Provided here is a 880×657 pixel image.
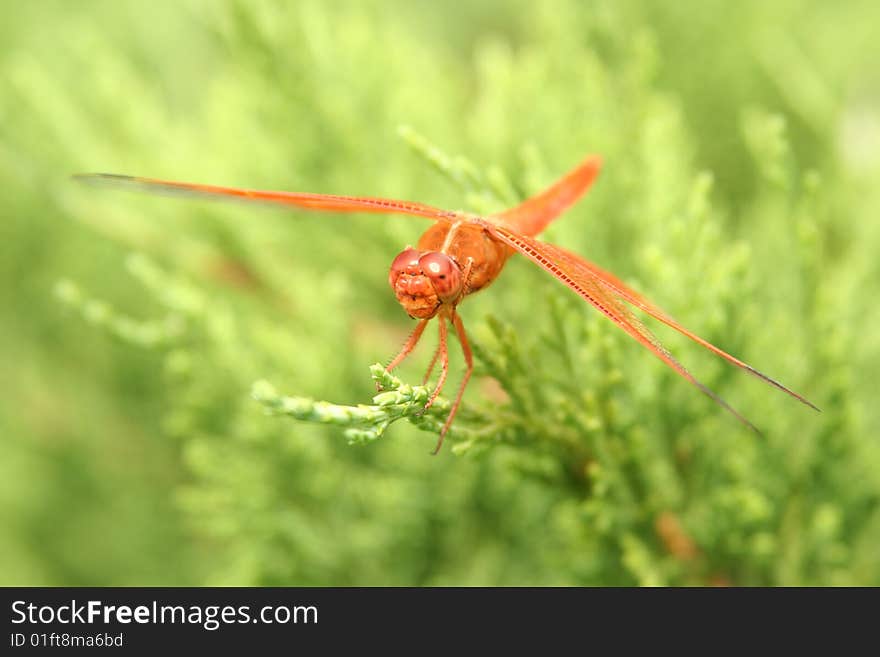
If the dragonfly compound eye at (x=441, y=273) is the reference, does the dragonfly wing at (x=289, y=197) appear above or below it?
above

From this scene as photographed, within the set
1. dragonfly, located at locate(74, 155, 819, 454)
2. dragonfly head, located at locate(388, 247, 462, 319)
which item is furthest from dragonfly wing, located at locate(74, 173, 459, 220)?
dragonfly head, located at locate(388, 247, 462, 319)

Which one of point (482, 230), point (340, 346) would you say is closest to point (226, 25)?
point (340, 346)

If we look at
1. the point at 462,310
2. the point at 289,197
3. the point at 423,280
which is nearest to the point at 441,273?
the point at 423,280

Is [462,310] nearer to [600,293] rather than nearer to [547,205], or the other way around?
[547,205]

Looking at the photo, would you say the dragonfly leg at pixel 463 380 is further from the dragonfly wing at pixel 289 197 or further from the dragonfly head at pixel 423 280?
the dragonfly wing at pixel 289 197

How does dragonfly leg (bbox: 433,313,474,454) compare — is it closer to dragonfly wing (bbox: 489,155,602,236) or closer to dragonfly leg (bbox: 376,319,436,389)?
dragonfly leg (bbox: 376,319,436,389)

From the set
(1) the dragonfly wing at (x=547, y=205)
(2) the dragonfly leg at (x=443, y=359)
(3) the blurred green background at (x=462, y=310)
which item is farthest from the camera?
(3) the blurred green background at (x=462, y=310)

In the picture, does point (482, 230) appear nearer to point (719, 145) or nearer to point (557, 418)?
point (557, 418)

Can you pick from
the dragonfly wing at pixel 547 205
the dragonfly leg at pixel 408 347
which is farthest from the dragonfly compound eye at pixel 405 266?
the dragonfly wing at pixel 547 205
